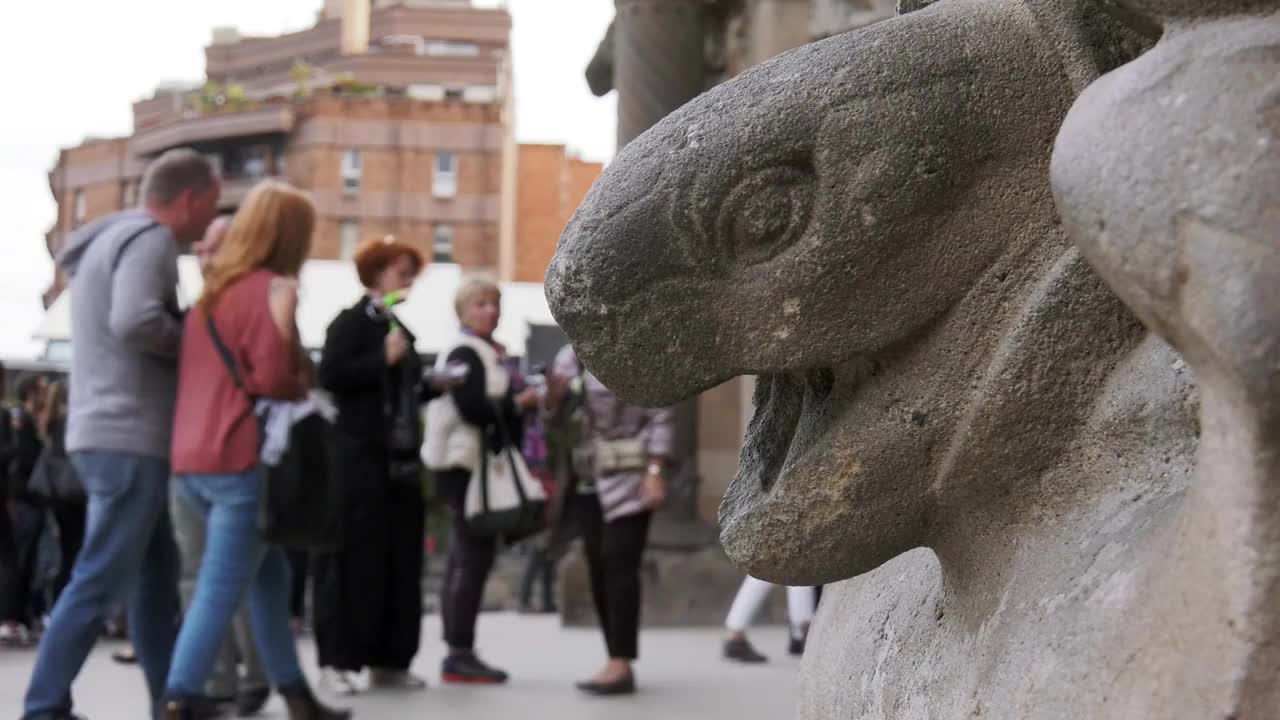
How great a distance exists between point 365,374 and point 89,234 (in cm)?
126

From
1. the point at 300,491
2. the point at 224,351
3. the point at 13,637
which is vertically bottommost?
the point at 13,637

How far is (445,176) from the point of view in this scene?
39.4 meters

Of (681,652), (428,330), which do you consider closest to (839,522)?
(681,652)

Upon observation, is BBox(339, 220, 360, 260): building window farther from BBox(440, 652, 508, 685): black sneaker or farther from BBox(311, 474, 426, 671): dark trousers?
BBox(311, 474, 426, 671): dark trousers

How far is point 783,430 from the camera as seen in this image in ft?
4.63

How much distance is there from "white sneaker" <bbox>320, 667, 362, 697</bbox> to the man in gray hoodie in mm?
1433

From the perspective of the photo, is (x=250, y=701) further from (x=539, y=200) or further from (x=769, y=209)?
(x=539, y=200)

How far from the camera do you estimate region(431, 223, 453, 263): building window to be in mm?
39438

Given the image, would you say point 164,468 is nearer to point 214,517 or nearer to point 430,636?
point 214,517

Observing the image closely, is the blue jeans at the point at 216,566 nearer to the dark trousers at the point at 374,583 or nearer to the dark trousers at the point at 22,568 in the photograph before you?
the dark trousers at the point at 374,583

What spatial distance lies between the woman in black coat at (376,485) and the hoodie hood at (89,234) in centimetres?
113

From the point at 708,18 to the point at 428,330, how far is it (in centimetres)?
1086

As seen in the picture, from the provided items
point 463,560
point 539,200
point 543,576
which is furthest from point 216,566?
point 539,200

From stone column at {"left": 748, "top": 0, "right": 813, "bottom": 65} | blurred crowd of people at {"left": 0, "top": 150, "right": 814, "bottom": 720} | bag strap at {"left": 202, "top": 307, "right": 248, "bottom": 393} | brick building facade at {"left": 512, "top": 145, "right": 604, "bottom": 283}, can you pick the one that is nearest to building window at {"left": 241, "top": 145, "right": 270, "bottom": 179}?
brick building facade at {"left": 512, "top": 145, "right": 604, "bottom": 283}
